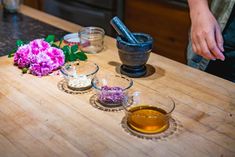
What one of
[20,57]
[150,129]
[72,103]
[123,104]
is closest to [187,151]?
[150,129]

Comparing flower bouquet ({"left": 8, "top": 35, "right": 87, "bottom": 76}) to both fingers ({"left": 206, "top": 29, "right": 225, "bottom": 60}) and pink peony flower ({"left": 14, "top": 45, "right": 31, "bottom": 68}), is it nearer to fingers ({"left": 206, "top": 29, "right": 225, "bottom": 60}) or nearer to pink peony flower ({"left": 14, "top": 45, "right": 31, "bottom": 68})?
pink peony flower ({"left": 14, "top": 45, "right": 31, "bottom": 68})

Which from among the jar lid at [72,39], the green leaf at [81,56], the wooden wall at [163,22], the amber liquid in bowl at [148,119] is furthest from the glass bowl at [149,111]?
the wooden wall at [163,22]

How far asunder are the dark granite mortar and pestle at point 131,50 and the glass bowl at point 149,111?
142 mm

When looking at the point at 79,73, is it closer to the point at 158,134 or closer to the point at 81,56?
the point at 81,56

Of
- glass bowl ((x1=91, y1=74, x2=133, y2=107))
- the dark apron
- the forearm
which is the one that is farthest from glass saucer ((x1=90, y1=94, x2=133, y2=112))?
the dark apron

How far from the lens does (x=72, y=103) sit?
0.94 metres

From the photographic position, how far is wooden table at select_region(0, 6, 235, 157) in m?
0.76

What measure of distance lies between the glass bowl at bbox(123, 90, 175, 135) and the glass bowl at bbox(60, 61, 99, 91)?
0.51 ft

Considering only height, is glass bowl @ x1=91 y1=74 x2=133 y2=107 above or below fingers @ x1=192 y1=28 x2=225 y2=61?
below

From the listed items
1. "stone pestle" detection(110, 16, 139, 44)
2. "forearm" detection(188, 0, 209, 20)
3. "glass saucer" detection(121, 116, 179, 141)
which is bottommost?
"glass saucer" detection(121, 116, 179, 141)

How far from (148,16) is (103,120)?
1527 mm

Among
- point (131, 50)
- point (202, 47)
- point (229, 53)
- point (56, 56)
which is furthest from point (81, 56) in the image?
point (229, 53)

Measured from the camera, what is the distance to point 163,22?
2201mm

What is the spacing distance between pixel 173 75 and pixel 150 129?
13.2 inches
